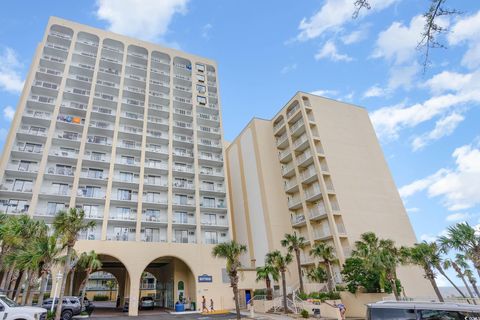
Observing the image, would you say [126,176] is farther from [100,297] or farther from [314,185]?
[100,297]

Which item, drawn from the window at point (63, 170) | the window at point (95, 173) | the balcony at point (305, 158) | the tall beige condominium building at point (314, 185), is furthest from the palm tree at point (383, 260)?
the window at point (63, 170)

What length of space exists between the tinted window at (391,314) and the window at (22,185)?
39.4 metres

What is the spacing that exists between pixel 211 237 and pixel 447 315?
33931 mm

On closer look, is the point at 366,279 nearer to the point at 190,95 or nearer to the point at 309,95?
the point at 309,95

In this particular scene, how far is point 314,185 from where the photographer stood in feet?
138

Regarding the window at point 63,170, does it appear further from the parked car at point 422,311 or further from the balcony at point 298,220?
the parked car at point 422,311

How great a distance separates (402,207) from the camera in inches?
1649

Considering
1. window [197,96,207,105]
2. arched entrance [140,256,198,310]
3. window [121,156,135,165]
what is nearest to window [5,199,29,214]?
window [121,156,135,165]

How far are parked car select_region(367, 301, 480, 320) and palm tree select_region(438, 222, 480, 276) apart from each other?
17.0m

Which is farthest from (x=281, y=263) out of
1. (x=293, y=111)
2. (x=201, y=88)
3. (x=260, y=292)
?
(x=201, y=88)

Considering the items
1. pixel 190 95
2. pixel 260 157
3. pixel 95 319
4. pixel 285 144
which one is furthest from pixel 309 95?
pixel 95 319

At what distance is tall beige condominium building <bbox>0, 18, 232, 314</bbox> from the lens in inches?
1437

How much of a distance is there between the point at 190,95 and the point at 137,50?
40.1 ft

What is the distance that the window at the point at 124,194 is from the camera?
132 ft
